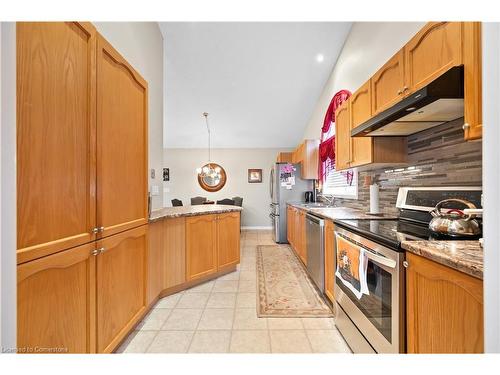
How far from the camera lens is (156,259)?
209 cm

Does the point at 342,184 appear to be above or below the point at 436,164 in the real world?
below

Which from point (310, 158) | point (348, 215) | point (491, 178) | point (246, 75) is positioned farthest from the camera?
point (310, 158)

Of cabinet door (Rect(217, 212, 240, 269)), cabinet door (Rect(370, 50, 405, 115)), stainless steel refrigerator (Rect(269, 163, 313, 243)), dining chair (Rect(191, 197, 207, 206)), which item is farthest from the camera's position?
dining chair (Rect(191, 197, 207, 206))

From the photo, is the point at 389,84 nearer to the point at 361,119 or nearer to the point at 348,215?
the point at 361,119

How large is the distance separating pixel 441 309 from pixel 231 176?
21.0 feet

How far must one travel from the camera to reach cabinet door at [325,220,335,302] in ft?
6.64

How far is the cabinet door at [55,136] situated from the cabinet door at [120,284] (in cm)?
25

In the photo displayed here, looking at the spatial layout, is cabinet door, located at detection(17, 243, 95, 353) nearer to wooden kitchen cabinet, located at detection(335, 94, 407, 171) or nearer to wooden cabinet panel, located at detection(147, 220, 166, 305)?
A: wooden cabinet panel, located at detection(147, 220, 166, 305)

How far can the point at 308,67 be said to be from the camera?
391 centimetres

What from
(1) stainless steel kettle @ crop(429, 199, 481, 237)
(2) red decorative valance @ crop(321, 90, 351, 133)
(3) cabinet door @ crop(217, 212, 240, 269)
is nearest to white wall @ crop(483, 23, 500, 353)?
(1) stainless steel kettle @ crop(429, 199, 481, 237)

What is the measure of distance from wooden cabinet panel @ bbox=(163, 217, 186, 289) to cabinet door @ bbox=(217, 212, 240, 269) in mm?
516

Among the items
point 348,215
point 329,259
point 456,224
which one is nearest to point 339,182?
point 348,215
